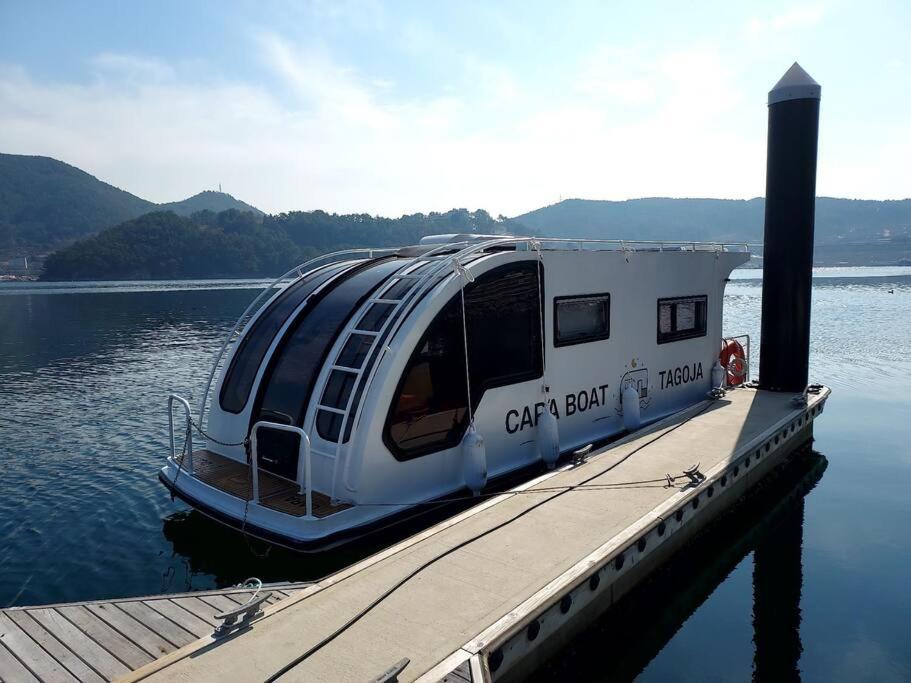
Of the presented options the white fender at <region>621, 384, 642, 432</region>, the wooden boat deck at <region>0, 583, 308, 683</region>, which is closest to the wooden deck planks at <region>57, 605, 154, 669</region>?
the wooden boat deck at <region>0, 583, 308, 683</region>

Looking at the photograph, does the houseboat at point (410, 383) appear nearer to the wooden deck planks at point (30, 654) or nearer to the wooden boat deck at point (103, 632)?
the wooden boat deck at point (103, 632)

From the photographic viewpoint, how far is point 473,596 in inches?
193

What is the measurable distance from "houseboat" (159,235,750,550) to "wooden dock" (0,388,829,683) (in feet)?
2.80

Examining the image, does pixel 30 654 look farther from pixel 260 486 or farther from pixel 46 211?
pixel 46 211

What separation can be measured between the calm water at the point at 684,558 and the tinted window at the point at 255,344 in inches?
68.0

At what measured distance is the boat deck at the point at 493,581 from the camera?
13.6ft

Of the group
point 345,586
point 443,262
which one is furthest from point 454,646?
point 443,262

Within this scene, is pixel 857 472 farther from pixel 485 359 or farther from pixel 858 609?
pixel 485 359

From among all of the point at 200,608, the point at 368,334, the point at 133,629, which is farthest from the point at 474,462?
the point at 133,629

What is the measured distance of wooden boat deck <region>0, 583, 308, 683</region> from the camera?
4.34 m

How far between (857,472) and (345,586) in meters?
10.1

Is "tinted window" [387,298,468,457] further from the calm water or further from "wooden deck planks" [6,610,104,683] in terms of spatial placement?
"wooden deck planks" [6,610,104,683]

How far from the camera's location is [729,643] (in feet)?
21.0

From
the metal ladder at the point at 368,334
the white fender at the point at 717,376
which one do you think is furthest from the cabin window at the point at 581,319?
the white fender at the point at 717,376
